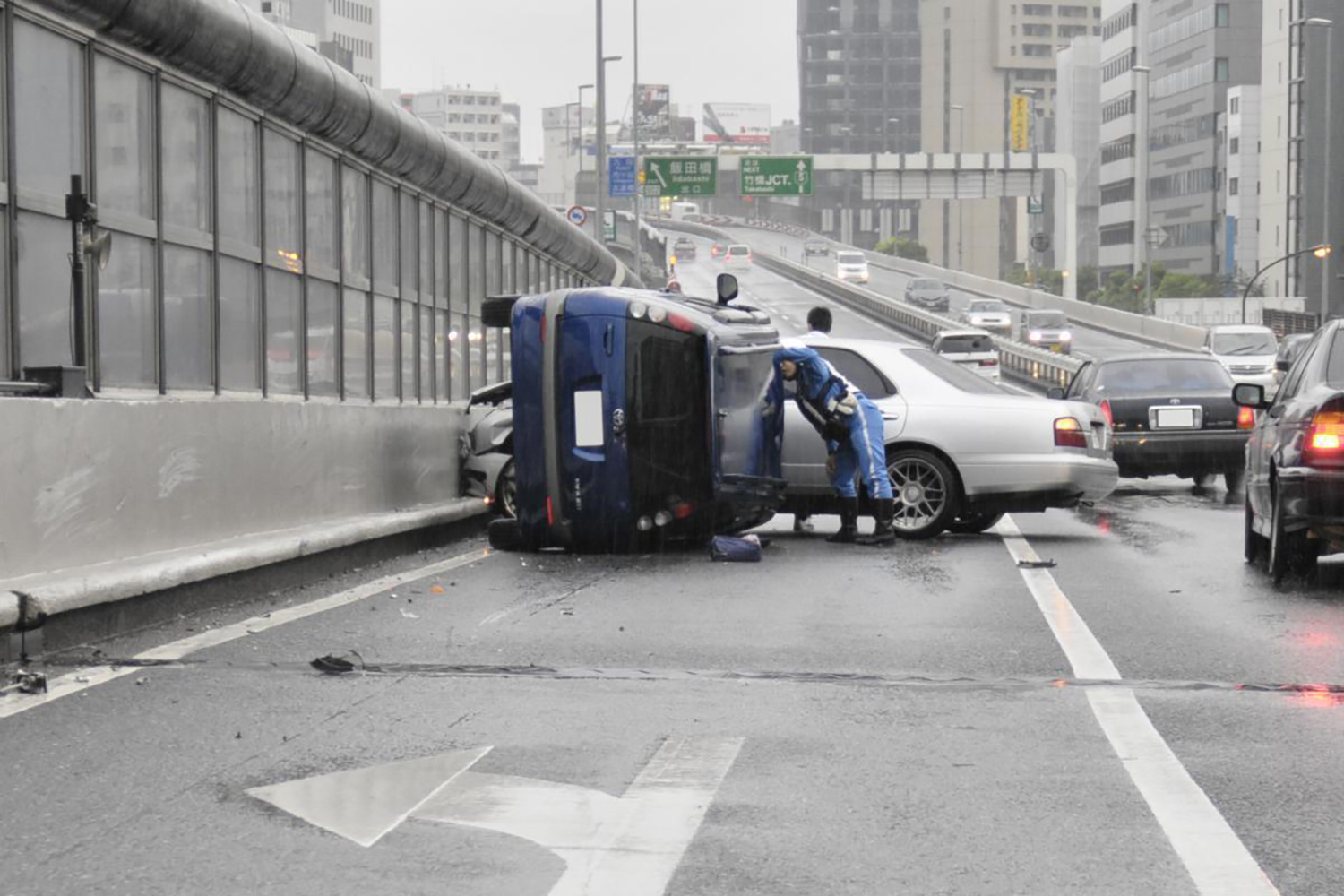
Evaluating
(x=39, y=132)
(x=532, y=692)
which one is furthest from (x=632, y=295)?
(x=532, y=692)

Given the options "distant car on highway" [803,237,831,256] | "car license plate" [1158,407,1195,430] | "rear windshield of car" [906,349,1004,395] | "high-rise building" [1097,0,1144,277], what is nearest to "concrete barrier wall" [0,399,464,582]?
"rear windshield of car" [906,349,1004,395]

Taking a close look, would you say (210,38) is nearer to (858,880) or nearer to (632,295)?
(632,295)

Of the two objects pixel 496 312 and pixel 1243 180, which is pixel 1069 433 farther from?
pixel 1243 180

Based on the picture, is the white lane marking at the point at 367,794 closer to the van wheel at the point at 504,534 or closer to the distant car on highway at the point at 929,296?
the van wheel at the point at 504,534

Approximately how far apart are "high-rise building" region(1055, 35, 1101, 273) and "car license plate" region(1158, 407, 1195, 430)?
170957mm

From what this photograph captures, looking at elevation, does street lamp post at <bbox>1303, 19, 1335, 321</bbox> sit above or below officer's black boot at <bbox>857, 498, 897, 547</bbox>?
above

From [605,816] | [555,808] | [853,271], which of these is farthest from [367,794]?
[853,271]

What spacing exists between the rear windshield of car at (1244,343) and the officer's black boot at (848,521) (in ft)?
109

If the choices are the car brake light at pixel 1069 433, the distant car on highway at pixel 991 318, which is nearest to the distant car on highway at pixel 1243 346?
the car brake light at pixel 1069 433

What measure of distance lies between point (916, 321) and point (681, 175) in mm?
11313

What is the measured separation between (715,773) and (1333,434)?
20.8ft

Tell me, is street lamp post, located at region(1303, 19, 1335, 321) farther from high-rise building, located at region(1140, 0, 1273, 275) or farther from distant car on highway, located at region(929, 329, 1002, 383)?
high-rise building, located at region(1140, 0, 1273, 275)

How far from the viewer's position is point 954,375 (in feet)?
53.7

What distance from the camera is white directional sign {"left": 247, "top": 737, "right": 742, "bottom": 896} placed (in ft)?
15.8
